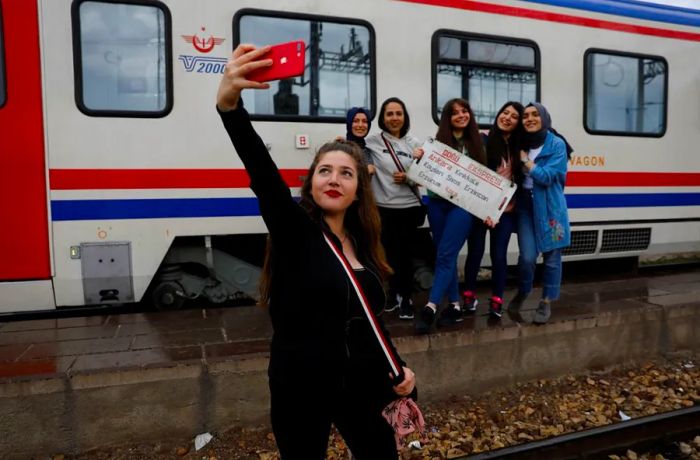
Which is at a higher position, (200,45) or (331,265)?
(200,45)

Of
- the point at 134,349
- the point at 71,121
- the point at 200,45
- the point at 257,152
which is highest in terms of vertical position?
the point at 200,45

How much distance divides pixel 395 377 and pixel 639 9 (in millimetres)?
5971

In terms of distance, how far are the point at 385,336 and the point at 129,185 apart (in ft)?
10.3

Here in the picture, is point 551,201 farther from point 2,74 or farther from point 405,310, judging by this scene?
point 2,74

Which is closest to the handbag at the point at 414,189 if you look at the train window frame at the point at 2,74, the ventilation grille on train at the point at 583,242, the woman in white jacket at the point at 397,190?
the woman in white jacket at the point at 397,190

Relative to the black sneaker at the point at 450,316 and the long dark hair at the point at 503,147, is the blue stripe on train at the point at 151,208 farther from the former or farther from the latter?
the long dark hair at the point at 503,147

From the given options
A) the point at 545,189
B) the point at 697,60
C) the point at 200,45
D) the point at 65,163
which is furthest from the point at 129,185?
the point at 697,60

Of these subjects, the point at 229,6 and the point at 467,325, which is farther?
the point at 229,6

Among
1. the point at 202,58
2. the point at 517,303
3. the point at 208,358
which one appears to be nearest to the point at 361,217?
the point at 208,358

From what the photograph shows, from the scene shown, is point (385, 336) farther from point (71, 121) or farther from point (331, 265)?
point (71, 121)

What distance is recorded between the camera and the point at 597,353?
14.1ft

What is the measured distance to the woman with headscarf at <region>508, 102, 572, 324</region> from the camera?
151 inches

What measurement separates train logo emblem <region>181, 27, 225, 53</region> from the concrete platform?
7.28 ft

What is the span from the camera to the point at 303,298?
1.75m
